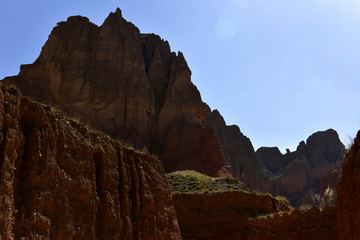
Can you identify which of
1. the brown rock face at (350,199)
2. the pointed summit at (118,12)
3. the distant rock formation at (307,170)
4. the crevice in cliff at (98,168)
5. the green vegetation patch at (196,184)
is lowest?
the brown rock face at (350,199)

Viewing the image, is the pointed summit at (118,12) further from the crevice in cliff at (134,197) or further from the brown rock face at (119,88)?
the crevice in cliff at (134,197)

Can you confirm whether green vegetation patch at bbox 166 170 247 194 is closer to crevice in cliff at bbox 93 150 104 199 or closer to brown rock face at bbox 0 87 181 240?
brown rock face at bbox 0 87 181 240

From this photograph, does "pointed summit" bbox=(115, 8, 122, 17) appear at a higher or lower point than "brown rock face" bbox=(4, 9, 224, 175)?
higher

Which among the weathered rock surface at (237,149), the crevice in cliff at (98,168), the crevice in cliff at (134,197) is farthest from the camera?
the weathered rock surface at (237,149)

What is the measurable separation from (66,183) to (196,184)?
2726 centimetres

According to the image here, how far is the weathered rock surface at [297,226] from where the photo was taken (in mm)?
21548

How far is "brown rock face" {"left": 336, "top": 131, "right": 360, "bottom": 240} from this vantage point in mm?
11078

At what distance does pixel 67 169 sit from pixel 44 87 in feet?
122

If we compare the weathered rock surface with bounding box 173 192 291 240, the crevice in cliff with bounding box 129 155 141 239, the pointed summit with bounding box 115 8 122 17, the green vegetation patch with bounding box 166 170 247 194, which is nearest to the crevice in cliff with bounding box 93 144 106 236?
the crevice in cliff with bounding box 129 155 141 239

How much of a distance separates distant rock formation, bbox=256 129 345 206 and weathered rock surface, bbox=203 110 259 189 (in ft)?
20.4

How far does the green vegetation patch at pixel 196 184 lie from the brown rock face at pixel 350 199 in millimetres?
23622

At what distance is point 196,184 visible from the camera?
128 feet

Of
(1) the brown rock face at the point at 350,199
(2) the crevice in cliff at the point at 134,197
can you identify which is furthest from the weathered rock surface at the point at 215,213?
(1) the brown rock face at the point at 350,199

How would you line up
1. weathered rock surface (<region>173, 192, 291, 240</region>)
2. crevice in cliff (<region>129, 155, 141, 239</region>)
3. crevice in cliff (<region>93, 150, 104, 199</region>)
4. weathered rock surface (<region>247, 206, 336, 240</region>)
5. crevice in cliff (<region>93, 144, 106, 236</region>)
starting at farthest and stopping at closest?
1. weathered rock surface (<region>173, 192, 291, 240</region>)
2. weathered rock surface (<region>247, 206, 336, 240</region>)
3. crevice in cliff (<region>129, 155, 141, 239</region>)
4. crevice in cliff (<region>93, 150, 104, 199</region>)
5. crevice in cliff (<region>93, 144, 106, 236</region>)
